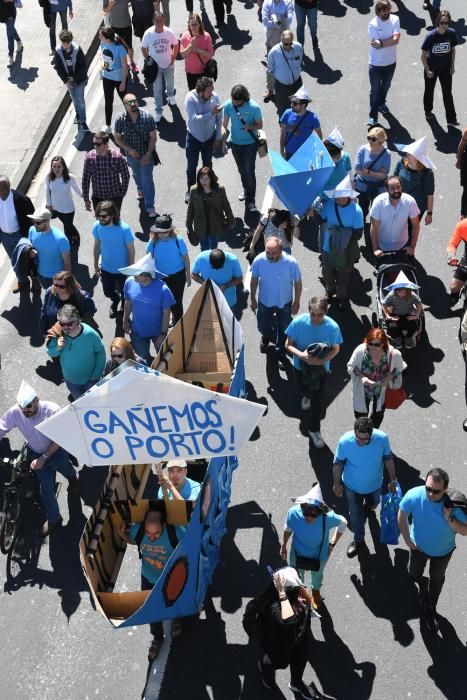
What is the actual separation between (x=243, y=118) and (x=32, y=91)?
5.82 meters

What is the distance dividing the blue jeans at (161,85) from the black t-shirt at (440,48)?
402cm

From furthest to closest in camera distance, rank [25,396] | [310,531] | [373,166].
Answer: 1. [373,166]
2. [25,396]
3. [310,531]

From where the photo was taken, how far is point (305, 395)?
37.4 feet

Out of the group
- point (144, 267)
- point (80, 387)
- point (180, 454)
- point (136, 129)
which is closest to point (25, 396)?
point (80, 387)

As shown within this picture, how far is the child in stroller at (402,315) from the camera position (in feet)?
38.3

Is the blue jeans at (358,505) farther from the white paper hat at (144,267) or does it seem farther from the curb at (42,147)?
the curb at (42,147)

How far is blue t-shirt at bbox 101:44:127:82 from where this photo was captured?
16141 mm

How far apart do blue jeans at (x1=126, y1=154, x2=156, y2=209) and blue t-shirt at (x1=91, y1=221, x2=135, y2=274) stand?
7.56 feet

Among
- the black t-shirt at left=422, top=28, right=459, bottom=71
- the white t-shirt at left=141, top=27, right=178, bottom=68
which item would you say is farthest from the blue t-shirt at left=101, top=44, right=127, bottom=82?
the black t-shirt at left=422, top=28, right=459, bottom=71

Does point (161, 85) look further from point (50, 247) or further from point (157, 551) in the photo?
point (157, 551)

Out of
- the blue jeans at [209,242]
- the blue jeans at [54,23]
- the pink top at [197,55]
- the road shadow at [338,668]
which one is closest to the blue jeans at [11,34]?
the blue jeans at [54,23]

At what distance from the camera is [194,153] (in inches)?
585

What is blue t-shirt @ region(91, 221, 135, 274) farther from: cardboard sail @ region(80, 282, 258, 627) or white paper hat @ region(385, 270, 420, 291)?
white paper hat @ region(385, 270, 420, 291)

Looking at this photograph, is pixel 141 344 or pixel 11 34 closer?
pixel 141 344
